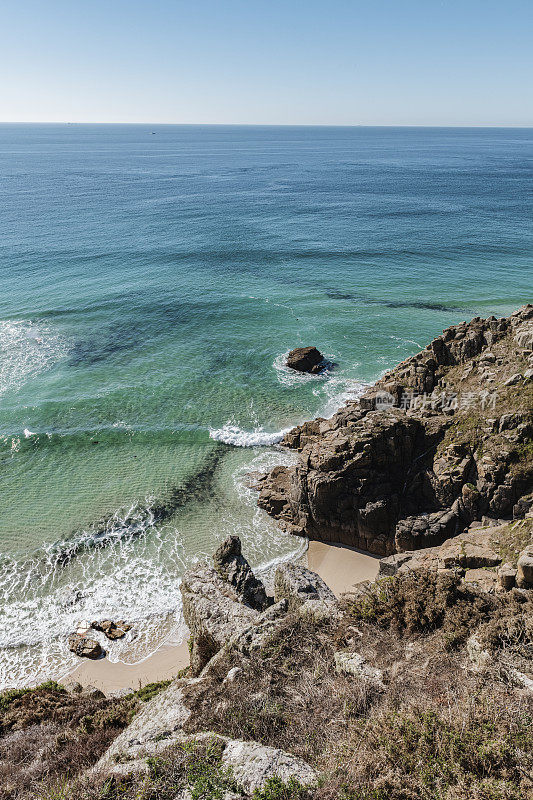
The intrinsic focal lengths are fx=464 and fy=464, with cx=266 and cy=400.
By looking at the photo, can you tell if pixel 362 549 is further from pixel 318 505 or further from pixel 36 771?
pixel 36 771

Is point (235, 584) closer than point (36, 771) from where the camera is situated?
No

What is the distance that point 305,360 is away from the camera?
39094 millimetres

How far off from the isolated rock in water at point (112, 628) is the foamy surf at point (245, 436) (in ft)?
44.3

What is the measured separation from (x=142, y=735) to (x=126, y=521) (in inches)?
623

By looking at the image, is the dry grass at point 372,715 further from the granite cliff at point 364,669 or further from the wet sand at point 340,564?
the wet sand at point 340,564

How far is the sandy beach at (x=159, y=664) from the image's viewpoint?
1759 centimetres

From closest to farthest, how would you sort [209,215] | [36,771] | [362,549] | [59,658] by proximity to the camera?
[36,771], [59,658], [362,549], [209,215]

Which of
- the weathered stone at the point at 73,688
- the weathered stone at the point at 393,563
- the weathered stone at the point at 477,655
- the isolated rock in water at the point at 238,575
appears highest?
the weathered stone at the point at 477,655

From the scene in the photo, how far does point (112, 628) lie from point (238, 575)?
6.47 metres

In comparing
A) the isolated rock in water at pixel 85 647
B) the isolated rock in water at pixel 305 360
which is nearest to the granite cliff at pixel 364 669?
the isolated rock in water at pixel 85 647

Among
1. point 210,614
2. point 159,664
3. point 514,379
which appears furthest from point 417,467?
point 159,664

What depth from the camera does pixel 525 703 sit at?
8773mm

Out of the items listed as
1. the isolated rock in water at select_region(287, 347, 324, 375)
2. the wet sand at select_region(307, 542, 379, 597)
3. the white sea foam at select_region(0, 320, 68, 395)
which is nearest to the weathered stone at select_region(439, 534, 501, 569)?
the wet sand at select_region(307, 542, 379, 597)

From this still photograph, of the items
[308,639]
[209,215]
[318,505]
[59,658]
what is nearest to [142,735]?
[308,639]
